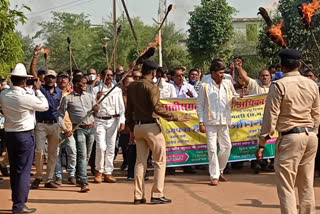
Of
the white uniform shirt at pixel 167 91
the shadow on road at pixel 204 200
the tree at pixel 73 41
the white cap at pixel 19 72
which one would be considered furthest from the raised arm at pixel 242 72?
the tree at pixel 73 41

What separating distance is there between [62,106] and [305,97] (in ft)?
17.8

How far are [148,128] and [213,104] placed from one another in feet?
7.60

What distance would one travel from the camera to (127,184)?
12219 mm

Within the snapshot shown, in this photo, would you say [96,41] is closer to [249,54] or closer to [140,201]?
[249,54]

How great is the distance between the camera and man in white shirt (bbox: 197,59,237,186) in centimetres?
1190

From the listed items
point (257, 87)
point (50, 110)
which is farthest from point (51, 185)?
point (257, 87)

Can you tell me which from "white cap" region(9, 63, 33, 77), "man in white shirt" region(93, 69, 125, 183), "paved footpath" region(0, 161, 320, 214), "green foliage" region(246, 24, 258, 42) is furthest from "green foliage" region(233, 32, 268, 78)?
"white cap" region(9, 63, 33, 77)

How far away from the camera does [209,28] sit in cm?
4506

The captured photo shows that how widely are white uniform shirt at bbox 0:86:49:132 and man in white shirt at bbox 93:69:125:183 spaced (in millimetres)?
3003

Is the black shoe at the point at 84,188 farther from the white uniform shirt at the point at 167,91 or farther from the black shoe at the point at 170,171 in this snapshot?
the white uniform shirt at the point at 167,91

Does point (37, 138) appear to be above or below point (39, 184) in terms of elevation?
above

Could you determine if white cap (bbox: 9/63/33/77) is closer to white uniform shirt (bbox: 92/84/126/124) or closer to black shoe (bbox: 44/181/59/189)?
black shoe (bbox: 44/181/59/189)

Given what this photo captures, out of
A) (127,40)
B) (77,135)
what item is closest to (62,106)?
(77,135)

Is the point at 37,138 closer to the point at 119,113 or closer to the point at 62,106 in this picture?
the point at 62,106
